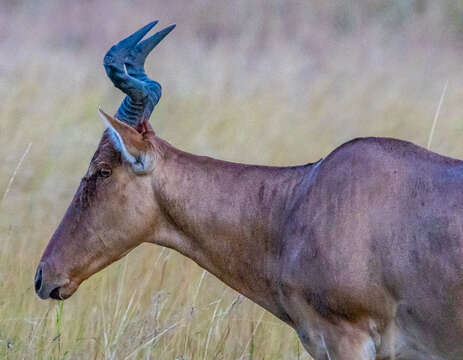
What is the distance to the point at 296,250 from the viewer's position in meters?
4.64

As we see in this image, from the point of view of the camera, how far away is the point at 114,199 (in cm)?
495

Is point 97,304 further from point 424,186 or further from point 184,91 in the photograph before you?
point 184,91

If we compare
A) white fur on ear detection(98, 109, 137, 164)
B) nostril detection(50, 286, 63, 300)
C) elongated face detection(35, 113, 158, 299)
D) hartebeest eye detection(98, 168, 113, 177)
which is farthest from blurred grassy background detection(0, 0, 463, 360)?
white fur on ear detection(98, 109, 137, 164)

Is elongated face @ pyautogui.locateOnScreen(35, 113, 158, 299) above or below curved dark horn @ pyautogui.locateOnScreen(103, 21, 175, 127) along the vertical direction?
below

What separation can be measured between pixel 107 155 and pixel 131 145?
0.78 feet

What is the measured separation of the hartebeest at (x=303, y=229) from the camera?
4348 mm

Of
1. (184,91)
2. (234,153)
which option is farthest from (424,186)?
(184,91)

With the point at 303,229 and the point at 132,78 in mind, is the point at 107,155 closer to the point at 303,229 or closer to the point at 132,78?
the point at 132,78

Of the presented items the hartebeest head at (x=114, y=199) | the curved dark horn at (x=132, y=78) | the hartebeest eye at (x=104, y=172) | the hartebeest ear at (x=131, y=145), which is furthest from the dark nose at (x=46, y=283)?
the curved dark horn at (x=132, y=78)

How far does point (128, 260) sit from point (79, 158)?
2317mm

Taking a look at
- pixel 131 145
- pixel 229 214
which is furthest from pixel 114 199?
pixel 229 214

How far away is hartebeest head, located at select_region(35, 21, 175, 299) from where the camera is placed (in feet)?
16.2

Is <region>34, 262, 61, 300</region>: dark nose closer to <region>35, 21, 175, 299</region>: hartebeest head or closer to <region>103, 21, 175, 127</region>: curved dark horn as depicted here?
<region>35, 21, 175, 299</region>: hartebeest head

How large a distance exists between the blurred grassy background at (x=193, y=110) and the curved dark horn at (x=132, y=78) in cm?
128
